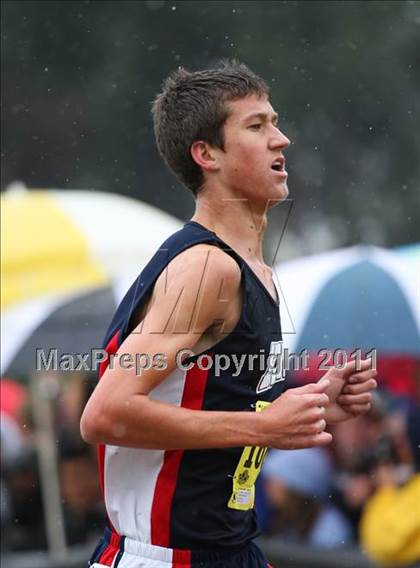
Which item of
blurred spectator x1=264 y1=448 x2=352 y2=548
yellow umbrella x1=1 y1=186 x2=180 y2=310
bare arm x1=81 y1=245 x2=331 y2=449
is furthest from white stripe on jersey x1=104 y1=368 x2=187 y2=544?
yellow umbrella x1=1 y1=186 x2=180 y2=310

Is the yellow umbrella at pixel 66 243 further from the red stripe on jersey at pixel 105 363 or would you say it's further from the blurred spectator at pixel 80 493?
the red stripe on jersey at pixel 105 363

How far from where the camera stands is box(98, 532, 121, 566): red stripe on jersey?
3.17 m

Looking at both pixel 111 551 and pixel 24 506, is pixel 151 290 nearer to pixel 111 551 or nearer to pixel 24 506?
pixel 111 551

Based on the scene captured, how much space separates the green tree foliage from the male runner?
1322 centimetres

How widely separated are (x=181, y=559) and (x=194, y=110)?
1246 millimetres

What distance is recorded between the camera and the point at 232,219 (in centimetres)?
323

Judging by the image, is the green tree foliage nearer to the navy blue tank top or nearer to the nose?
the nose

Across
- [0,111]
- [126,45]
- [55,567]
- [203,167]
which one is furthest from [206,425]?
[0,111]

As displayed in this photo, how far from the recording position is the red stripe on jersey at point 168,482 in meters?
3.05

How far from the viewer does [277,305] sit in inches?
127

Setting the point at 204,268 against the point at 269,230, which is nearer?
the point at 204,268

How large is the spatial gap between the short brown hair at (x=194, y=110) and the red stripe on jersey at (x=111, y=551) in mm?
996

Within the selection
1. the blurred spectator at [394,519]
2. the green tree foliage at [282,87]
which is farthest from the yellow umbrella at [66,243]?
the green tree foliage at [282,87]

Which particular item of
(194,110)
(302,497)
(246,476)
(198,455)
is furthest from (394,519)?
(194,110)
